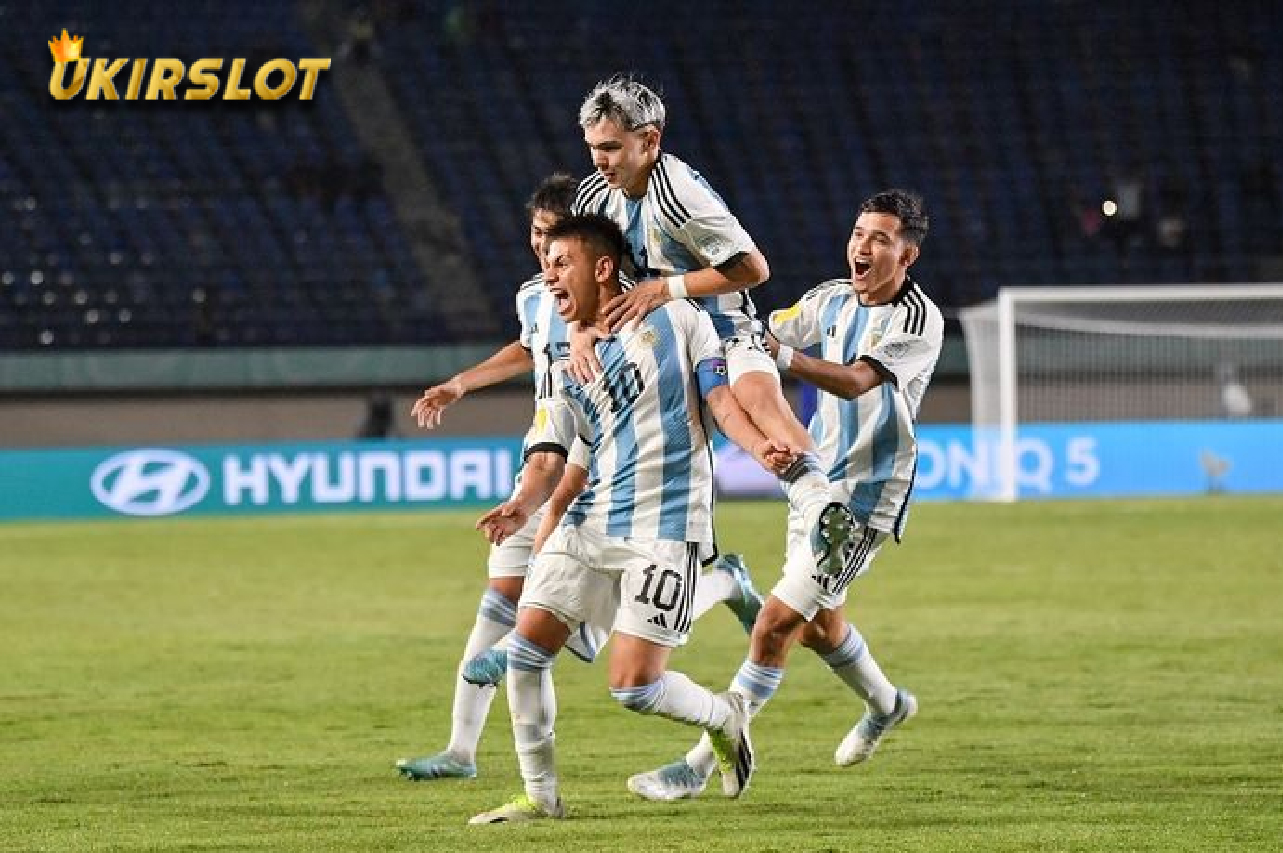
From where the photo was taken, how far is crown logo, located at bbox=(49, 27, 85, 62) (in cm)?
2934

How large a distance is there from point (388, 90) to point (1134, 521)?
14070 millimetres

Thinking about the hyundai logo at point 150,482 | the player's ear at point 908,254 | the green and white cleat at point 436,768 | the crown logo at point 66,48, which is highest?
the crown logo at point 66,48

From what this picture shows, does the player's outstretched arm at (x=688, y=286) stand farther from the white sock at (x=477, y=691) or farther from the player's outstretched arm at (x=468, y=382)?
the white sock at (x=477, y=691)

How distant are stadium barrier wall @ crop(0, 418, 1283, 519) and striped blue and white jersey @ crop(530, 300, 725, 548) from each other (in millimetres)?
18478

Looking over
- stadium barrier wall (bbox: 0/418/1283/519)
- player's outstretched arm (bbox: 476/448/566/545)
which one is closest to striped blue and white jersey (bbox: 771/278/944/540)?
player's outstretched arm (bbox: 476/448/566/545)

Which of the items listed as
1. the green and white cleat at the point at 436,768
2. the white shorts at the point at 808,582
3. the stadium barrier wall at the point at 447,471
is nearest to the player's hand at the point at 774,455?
the white shorts at the point at 808,582

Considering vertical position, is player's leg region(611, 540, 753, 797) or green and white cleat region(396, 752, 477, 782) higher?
player's leg region(611, 540, 753, 797)

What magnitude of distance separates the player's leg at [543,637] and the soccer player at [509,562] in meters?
0.48

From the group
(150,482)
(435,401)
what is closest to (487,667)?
(435,401)

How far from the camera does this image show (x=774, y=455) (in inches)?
250

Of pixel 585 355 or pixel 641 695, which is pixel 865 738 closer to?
A: pixel 641 695

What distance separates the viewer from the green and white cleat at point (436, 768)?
→ 7.57 m

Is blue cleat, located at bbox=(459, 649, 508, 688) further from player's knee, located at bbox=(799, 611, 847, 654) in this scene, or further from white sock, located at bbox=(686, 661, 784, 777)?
player's knee, located at bbox=(799, 611, 847, 654)

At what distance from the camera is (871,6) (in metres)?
34.5
